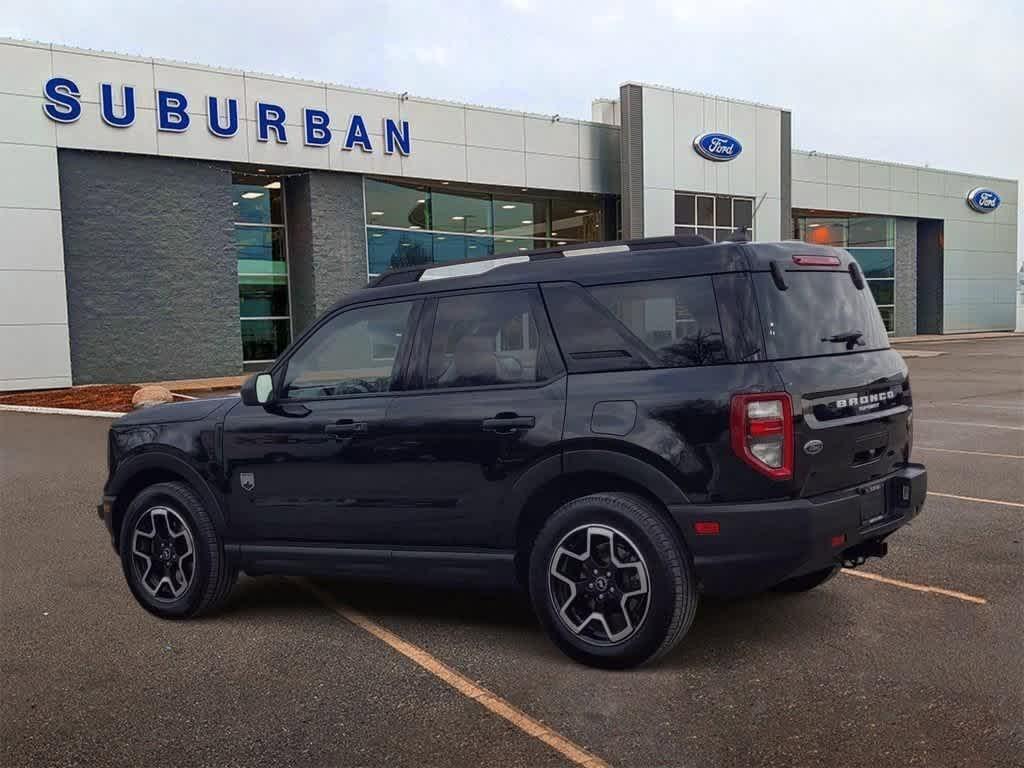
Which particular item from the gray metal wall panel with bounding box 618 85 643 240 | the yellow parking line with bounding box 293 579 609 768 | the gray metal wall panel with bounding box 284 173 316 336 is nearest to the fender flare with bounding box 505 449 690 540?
the yellow parking line with bounding box 293 579 609 768

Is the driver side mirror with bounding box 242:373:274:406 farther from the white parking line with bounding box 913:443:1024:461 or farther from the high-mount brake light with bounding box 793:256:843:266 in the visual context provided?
the white parking line with bounding box 913:443:1024:461

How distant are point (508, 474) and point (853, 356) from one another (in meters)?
1.70

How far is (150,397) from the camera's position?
18.0m

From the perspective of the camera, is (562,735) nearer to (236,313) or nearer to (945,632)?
(945,632)

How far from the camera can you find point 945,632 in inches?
179

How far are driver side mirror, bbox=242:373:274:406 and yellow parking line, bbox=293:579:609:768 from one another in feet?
4.18

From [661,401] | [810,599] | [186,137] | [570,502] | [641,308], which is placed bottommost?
[810,599]

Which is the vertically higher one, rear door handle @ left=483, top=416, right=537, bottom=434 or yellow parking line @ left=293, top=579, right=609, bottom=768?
→ rear door handle @ left=483, top=416, right=537, bottom=434

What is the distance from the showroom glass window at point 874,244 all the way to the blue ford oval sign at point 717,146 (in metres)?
A: 9.70

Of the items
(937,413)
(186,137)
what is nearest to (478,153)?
(186,137)

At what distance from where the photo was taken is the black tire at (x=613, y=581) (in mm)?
3959

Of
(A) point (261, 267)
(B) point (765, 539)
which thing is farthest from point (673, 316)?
(A) point (261, 267)

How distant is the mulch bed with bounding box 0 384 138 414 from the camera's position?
59.8 feet

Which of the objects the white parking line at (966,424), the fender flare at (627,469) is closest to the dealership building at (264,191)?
the white parking line at (966,424)
